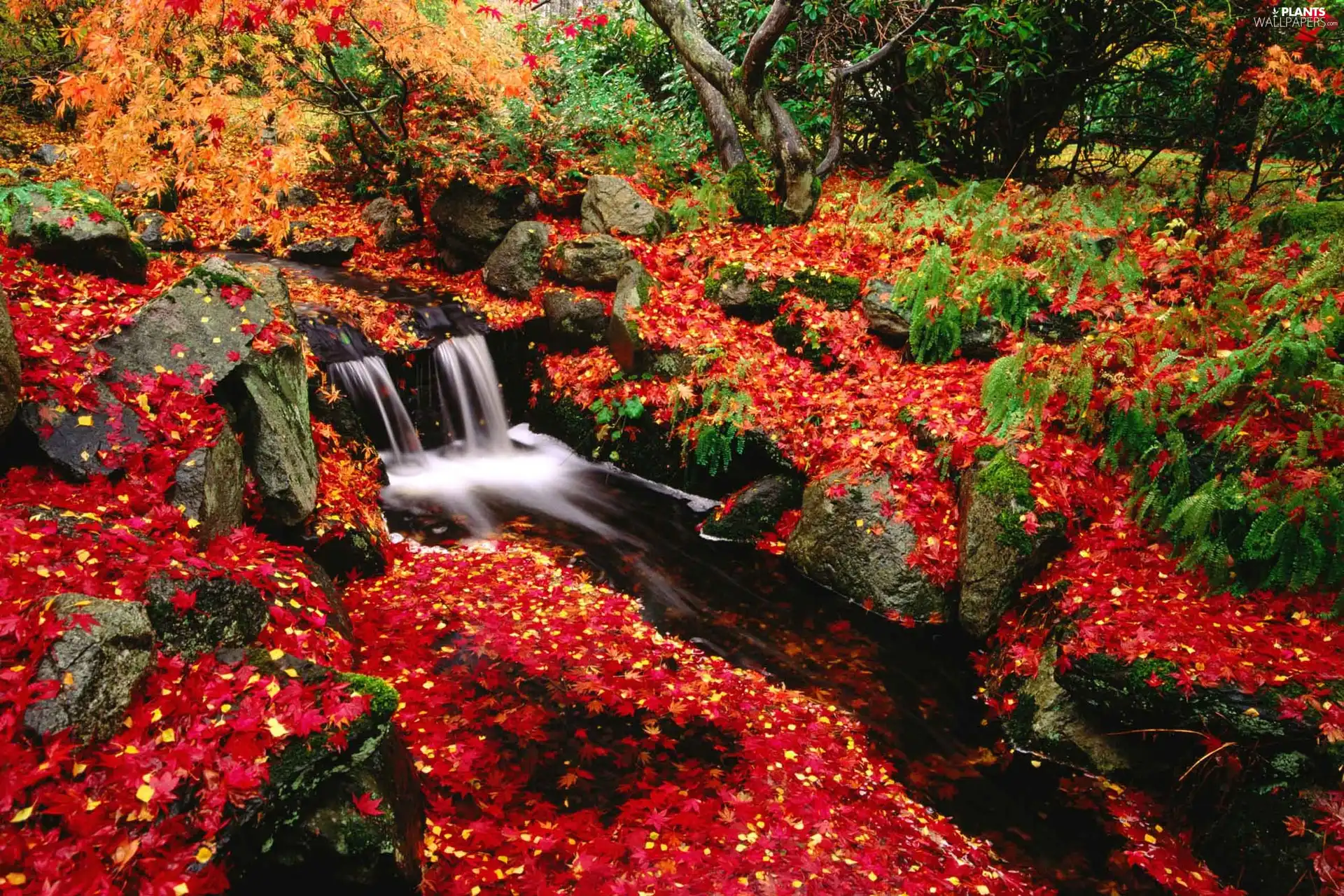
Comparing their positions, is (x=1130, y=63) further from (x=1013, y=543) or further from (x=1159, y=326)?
(x=1013, y=543)

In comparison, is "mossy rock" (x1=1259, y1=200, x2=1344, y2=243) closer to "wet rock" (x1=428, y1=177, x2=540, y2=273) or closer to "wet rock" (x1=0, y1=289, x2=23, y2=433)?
"wet rock" (x1=428, y1=177, x2=540, y2=273)

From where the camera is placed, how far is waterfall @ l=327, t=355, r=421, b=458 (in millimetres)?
8992

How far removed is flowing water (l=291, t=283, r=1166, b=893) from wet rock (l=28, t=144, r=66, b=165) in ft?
33.4

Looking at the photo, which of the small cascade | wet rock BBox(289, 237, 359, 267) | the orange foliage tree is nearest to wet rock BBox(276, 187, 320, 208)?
the orange foliage tree

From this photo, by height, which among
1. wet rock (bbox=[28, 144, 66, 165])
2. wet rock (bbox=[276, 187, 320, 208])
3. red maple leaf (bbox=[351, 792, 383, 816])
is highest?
wet rock (bbox=[28, 144, 66, 165])

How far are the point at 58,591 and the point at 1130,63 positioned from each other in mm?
14133

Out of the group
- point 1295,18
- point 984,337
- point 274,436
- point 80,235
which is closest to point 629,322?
point 984,337

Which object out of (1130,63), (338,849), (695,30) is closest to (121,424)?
(338,849)

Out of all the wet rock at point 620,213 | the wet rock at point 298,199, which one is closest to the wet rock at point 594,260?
the wet rock at point 620,213

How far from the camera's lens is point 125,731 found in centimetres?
325

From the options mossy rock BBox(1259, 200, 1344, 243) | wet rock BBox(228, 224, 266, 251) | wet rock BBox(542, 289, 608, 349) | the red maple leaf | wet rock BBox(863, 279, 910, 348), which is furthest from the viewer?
wet rock BBox(228, 224, 266, 251)

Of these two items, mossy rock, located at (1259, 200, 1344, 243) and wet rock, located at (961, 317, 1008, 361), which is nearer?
mossy rock, located at (1259, 200, 1344, 243)

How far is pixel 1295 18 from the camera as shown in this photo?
814 cm

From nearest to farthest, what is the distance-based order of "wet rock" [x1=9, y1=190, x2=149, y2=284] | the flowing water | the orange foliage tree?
the flowing water < "wet rock" [x1=9, y1=190, x2=149, y2=284] < the orange foliage tree
